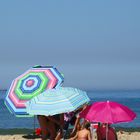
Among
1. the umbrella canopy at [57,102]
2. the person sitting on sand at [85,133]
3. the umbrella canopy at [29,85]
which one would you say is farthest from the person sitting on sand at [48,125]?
the umbrella canopy at [29,85]

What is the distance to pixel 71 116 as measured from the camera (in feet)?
40.4

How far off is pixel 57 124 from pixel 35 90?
175cm

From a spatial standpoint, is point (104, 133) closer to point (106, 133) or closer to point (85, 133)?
point (106, 133)

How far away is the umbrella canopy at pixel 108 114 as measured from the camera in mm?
8843

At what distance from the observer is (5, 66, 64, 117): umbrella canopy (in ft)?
38.5

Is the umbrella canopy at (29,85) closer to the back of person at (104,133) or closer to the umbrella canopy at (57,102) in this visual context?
the umbrella canopy at (57,102)

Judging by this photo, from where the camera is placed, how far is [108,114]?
8906 mm

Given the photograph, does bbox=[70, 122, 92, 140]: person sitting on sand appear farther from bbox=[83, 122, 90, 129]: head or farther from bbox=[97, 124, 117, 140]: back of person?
bbox=[97, 124, 117, 140]: back of person

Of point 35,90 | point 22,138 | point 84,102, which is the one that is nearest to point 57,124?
point 84,102

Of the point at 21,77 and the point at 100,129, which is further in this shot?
the point at 21,77

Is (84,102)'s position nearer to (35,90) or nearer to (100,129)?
(100,129)

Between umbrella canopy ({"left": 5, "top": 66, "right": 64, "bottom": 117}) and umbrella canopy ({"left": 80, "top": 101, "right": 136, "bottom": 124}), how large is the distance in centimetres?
255

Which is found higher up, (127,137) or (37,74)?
(37,74)

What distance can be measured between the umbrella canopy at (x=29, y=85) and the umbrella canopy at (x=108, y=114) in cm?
255
